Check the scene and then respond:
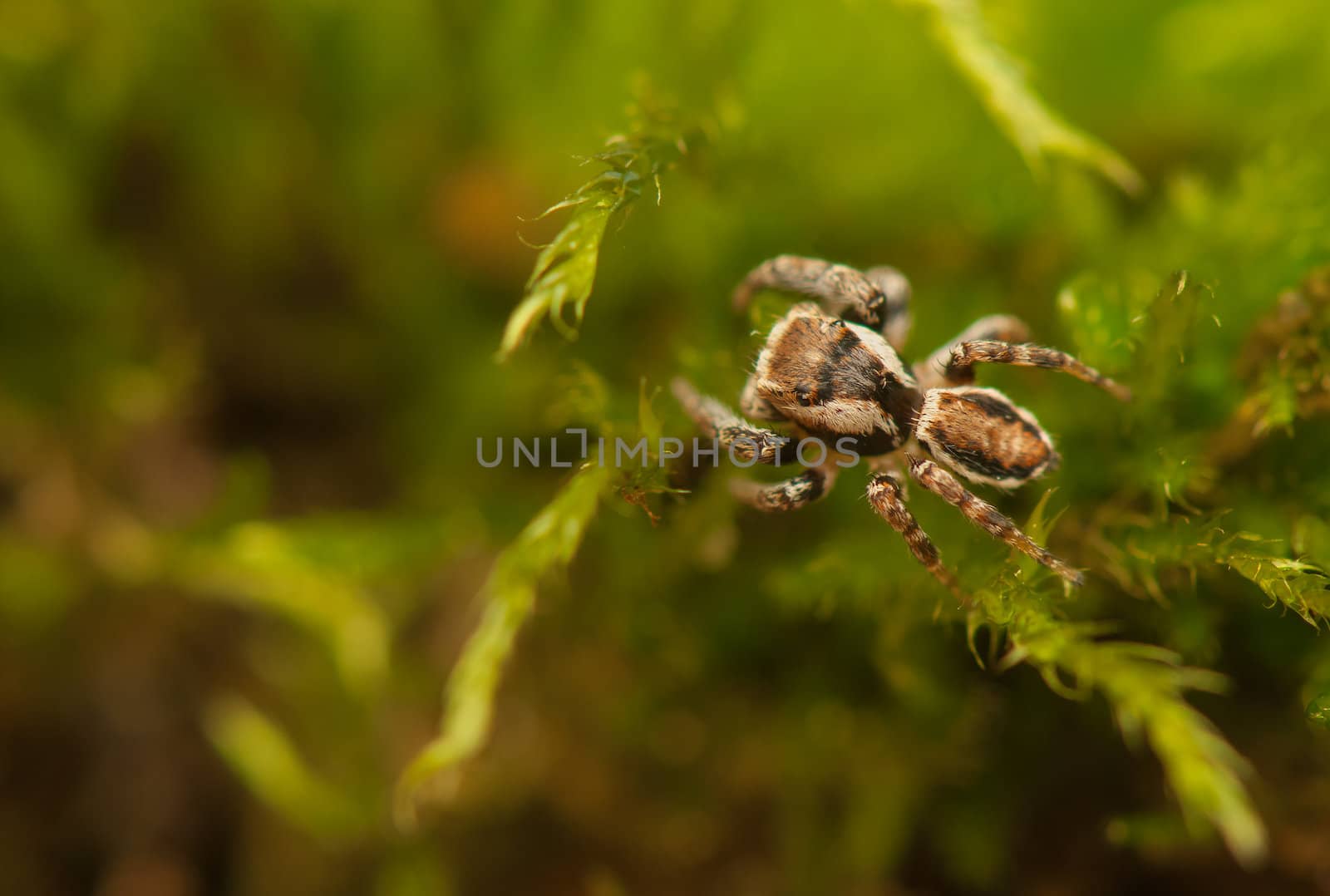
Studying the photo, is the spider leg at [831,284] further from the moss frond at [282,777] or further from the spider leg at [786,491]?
the moss frond at [282,777]

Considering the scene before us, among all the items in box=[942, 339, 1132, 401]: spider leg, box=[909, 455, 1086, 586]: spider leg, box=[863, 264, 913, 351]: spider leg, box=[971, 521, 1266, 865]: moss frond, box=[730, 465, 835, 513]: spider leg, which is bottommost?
box=[971, 521, 1266, 865]: moss frond

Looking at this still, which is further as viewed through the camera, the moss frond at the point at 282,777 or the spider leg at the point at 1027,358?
the moss frond at the point at 282,777

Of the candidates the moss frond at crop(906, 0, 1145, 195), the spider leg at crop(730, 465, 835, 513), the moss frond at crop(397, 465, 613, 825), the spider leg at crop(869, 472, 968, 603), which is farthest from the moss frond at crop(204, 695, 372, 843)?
the moss frond at crop(906, 0, 1145, 195)

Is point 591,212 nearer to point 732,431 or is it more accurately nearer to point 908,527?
point 732,431

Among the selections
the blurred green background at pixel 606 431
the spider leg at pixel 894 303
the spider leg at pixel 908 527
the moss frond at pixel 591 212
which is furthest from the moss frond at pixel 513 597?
the spider leg at pixel 894 303

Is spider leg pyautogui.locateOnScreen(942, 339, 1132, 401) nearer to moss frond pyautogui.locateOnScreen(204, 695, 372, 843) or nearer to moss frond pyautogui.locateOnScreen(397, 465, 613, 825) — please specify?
moss frond pyautogui.locateOnScreen(397, 465, 613, 825)

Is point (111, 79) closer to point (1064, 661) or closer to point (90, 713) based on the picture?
point (90, 713)
